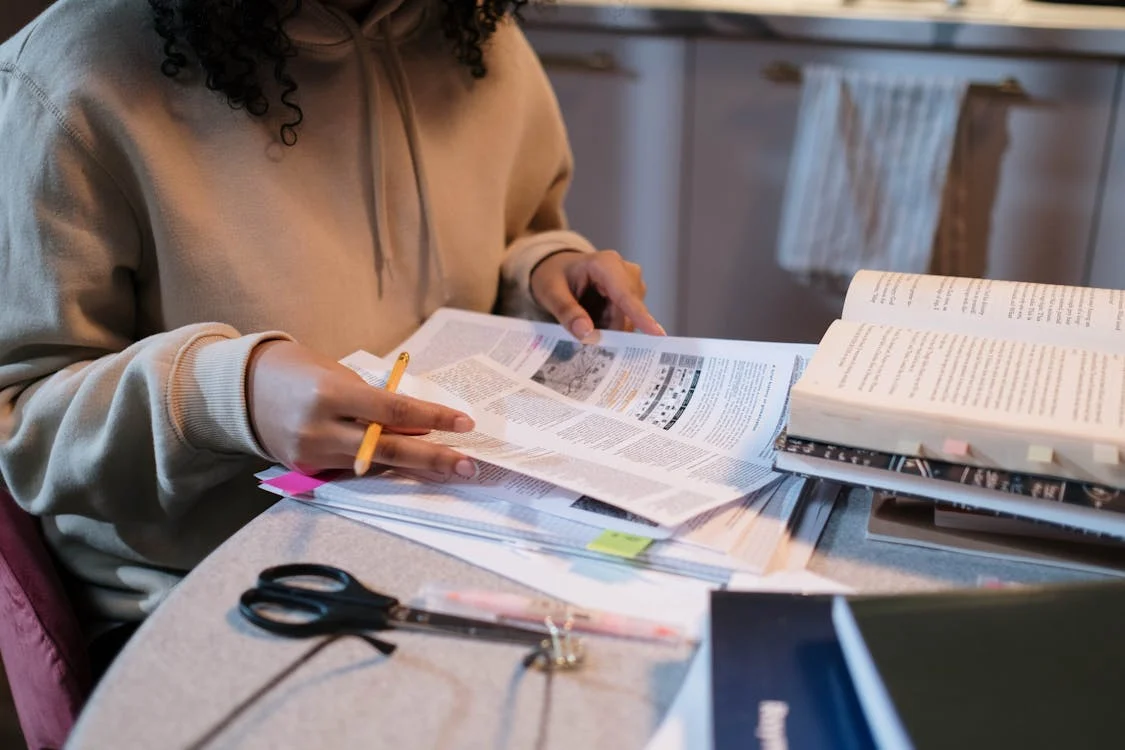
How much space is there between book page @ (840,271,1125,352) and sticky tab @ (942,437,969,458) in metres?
0.17

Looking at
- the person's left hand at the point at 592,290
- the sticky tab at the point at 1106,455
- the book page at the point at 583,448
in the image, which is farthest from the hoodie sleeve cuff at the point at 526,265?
the sticky tab at the point at 1106,455

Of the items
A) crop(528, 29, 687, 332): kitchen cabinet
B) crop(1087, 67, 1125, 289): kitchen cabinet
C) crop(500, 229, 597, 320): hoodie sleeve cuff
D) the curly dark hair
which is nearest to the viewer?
the curly dark hair

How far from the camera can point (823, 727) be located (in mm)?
475

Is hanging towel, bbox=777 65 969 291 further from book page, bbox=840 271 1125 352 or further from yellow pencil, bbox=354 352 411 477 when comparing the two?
yellow pencil, bbox=354 352 411 477

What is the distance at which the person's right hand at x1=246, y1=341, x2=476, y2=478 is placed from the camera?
2.24ft

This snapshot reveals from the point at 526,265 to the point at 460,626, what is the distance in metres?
0.59

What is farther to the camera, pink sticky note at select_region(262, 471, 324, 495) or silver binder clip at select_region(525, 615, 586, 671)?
pink sticky note at select_region(262, 471, 324, 495)

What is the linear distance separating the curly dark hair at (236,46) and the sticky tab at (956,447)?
1.99ft

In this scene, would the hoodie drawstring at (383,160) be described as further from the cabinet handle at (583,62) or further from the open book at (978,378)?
the cabinet handle at (583,62)

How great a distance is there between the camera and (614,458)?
0.71 meters

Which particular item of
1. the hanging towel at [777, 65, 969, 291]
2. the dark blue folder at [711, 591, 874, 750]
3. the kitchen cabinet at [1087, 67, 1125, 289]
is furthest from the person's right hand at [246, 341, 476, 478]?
the kitchen cabinet at [1087, 67, 1125, 289]

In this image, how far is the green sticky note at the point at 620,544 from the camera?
619 millimetres

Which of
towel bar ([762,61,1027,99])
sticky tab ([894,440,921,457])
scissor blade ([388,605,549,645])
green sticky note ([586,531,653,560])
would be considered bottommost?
scissor blade ([388,605,549,645])

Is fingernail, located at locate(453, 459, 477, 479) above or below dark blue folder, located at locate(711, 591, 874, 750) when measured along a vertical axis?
above
